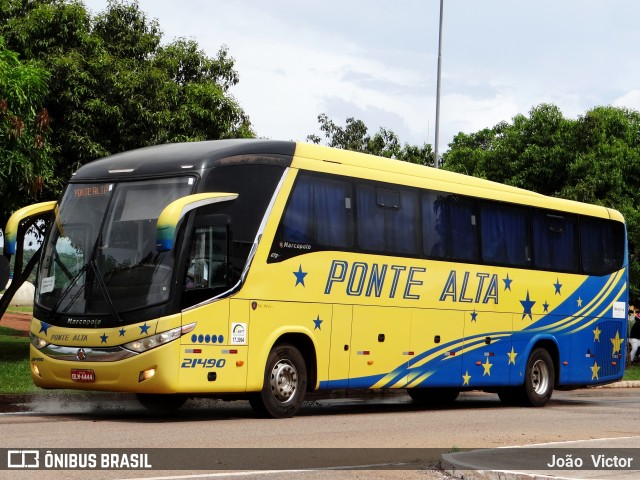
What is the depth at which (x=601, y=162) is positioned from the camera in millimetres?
46375

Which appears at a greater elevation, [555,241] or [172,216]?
[555,241]

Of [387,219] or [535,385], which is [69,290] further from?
[535,385]

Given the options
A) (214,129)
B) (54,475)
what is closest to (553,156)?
(214,129)

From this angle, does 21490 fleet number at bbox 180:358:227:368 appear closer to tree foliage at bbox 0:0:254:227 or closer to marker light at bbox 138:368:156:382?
marker light at bbox 138:368:156:382

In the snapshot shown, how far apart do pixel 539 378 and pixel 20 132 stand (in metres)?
11.2

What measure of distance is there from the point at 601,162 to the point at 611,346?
24.4 meters

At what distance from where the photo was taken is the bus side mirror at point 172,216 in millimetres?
13883

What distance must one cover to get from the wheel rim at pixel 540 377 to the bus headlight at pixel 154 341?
8782mm

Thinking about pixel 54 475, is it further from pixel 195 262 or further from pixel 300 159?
pixel 300 159

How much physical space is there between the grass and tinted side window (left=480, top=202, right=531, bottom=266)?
8.26 m

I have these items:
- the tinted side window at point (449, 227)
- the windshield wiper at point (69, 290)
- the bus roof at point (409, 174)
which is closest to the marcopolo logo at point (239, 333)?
the windshield wiper at point (69, 290)

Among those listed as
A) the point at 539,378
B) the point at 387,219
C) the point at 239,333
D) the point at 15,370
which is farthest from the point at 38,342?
the point at 539,378

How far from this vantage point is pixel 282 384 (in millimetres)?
16016

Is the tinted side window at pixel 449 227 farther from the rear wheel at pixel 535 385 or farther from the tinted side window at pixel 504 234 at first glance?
the rear wheel at pixel 535 385
